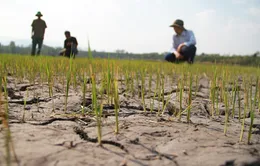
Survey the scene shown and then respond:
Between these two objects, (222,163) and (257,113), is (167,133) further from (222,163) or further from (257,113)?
(257,113)

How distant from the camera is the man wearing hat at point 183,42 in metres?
4.75

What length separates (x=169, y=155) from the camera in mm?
763

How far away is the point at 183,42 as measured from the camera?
16.3 ft

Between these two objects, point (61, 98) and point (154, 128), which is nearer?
point (154, 128)

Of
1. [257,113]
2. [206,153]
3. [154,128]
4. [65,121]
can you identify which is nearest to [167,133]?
[154,128]

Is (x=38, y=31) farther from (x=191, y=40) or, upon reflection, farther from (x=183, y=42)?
(x=191, y=40)

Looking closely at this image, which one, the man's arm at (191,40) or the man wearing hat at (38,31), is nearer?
the man's arm at (191,40)

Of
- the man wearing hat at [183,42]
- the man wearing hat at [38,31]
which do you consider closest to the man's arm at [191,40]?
the man wearing hat at [183,42]

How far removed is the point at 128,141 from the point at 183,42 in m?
4.35

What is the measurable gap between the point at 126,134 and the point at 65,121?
32 centimetres

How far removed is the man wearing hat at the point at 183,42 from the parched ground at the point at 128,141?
359cm

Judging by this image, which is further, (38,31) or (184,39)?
(38,31)

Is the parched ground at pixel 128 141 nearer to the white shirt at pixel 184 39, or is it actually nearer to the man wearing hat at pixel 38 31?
the white shirt at pixel 184 39

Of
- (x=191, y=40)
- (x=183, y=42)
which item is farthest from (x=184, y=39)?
(x=191, y=40)
